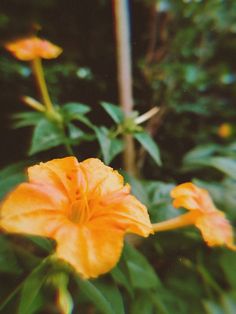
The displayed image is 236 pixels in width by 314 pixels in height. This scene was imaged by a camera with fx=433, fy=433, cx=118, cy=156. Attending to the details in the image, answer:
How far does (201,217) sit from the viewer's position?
95cm

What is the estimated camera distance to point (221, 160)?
1.66 m

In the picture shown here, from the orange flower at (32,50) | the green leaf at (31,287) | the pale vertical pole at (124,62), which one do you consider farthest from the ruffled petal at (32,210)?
the pale vertical pole at (124,62)

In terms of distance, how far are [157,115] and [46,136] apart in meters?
0.83

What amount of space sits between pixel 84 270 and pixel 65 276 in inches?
7.6

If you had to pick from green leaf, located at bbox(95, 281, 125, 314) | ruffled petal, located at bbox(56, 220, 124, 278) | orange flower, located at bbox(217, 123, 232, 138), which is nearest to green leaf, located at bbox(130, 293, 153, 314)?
green leaf, located at bbox(95, 281, 125, 314)

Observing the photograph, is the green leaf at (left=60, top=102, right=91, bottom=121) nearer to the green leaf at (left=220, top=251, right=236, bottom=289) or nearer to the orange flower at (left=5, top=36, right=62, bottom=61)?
the orange flower at (left=5, top=36, right=62, bottom=61)

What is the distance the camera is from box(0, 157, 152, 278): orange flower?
0.70 meters

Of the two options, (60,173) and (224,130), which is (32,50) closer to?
(60,173)

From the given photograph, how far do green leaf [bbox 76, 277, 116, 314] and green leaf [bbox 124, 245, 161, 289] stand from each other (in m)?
0.24

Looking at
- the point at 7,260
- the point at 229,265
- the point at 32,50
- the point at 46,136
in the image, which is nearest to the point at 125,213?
the point at 7,260

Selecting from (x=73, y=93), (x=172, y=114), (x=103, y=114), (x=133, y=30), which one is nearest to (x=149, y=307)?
(x=103, y=114)

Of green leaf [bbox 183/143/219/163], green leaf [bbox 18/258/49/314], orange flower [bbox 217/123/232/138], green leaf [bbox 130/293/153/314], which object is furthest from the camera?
orange flower [bbox 217/123/232/138]

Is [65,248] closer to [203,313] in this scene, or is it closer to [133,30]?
[203,313]

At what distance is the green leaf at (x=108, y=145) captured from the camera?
1143 millimetres
